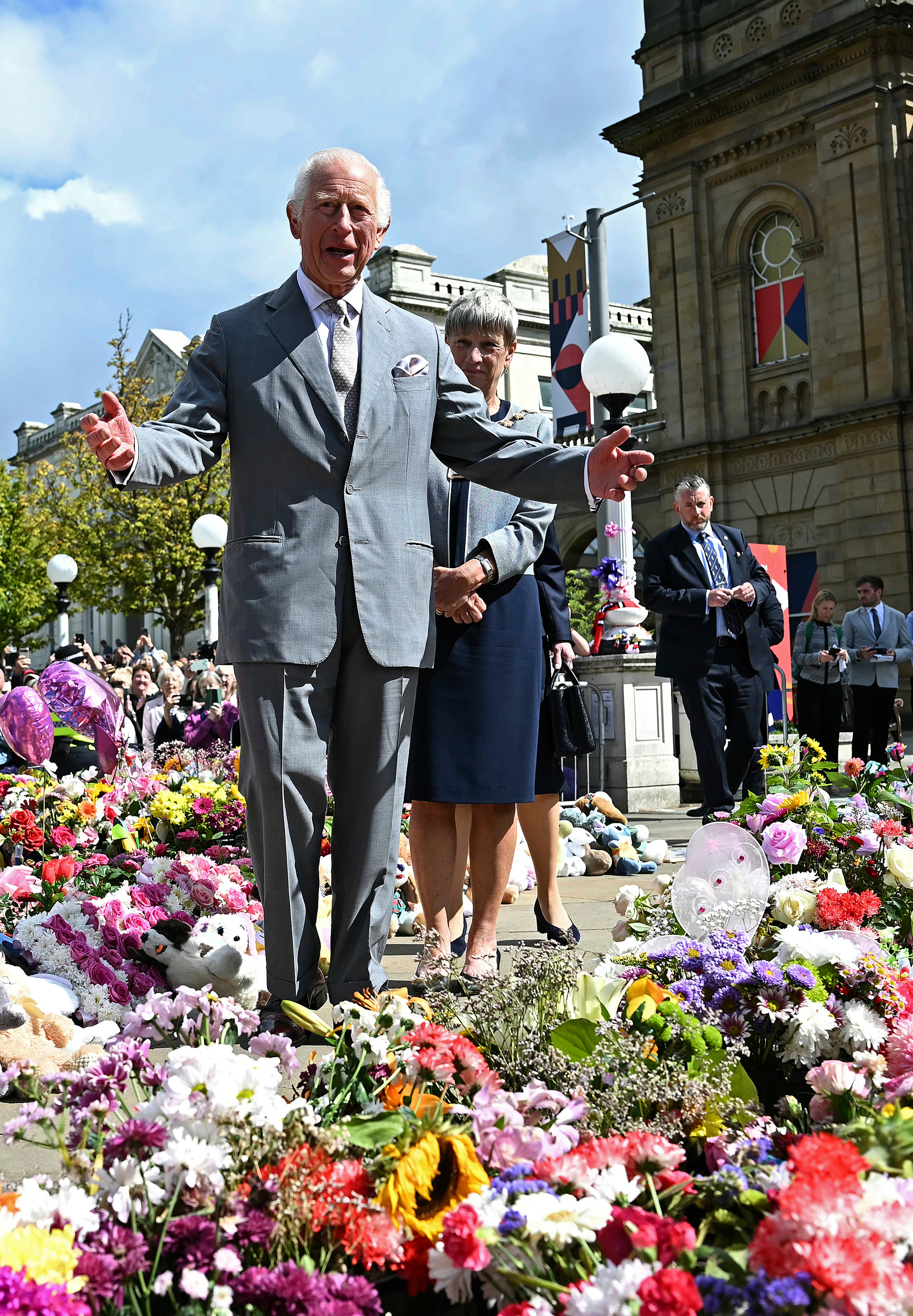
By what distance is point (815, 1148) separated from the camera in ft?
5.17

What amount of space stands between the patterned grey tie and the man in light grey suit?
32.8ft

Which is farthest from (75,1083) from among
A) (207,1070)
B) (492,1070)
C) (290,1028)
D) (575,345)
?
(575,345)

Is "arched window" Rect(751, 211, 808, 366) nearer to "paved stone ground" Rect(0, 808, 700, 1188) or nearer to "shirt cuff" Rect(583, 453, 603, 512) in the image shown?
"paved stone ground" Rect(0, 808, 700, 1188)

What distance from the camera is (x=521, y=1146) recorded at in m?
1.88

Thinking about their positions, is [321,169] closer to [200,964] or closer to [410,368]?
[410,368]

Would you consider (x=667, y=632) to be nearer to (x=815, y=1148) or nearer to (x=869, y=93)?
(x=815, y=1148)

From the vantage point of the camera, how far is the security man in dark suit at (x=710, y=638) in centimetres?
673

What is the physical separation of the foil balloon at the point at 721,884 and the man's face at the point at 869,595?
10.1m

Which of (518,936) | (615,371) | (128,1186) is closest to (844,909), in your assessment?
(128,1186)

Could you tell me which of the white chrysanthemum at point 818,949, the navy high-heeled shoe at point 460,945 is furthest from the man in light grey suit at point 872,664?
the white chrysanthemum at point 818,949

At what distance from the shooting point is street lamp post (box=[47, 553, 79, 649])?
23828 mm

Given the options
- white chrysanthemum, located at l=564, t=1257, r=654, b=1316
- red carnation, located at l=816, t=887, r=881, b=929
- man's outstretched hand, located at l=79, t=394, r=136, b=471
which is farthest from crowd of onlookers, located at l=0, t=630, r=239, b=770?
white chrysanthemum, located at l=564, t=1257, r=654, b=1316

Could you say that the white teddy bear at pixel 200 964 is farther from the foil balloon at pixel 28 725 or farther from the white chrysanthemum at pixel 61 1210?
the foil balloon at pixel 28 725

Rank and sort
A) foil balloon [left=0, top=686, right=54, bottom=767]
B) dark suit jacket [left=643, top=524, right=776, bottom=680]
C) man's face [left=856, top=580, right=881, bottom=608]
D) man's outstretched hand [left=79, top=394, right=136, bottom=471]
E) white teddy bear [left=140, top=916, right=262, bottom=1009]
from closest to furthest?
1. man's outstretched hand [left=79, top=394, right=136, bottom=471]
2. white teddy bear [left=140, top=916, right=262, bottom=1009]
3. foil balloon [left=0, top=686, right=54, bottom=767]
4. dark suit jacket [left=643, top=524, right=776, bottom=680]
5. man's face [left=856, top=580, right=881, bottom=608]
